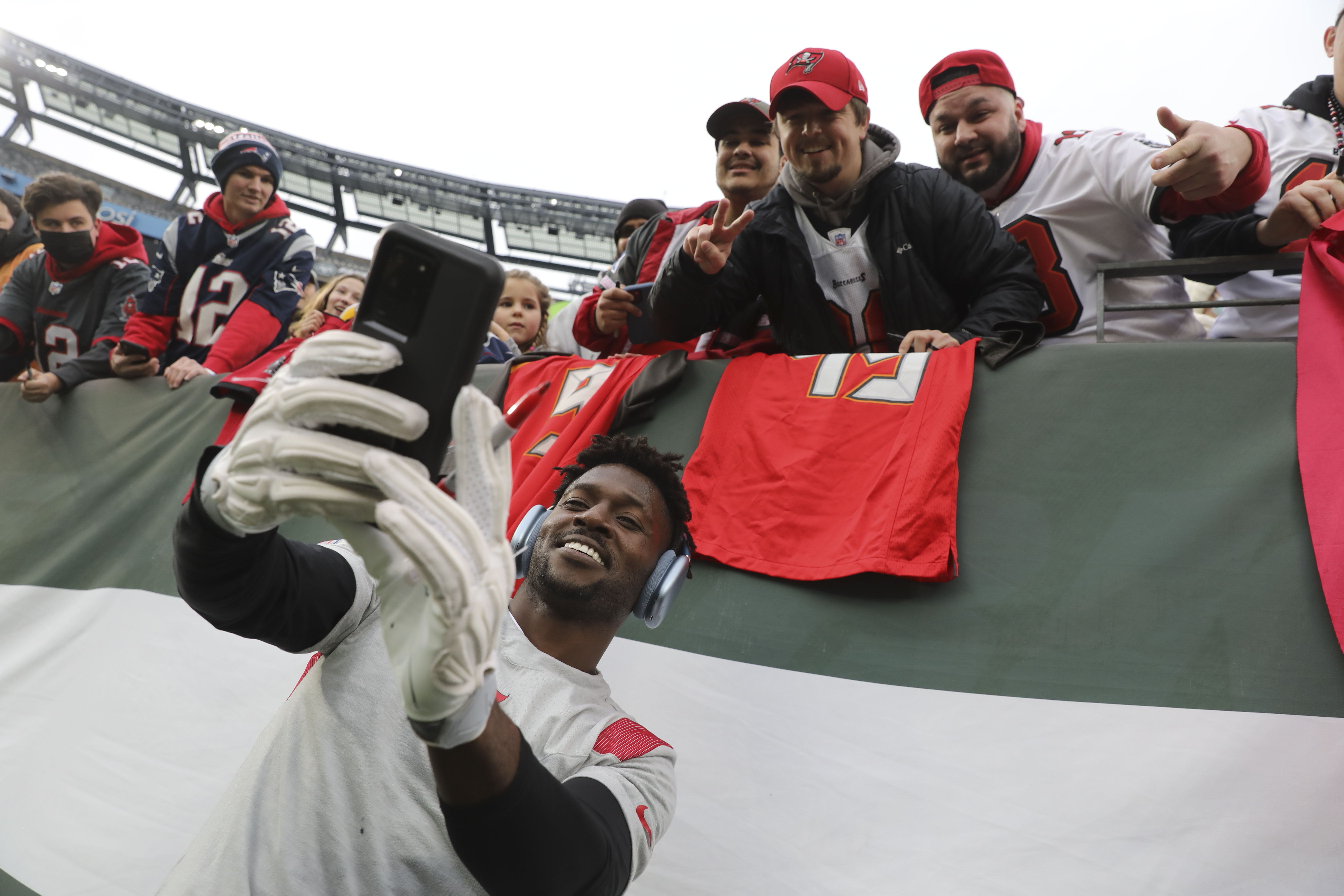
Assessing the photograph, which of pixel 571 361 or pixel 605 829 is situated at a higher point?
pixel 571 361

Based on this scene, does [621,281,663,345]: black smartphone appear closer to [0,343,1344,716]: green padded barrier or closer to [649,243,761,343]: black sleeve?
[649,243,761,343]: black sleeve

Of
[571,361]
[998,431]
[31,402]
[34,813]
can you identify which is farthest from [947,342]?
[31,402]

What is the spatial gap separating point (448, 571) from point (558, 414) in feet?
6.57

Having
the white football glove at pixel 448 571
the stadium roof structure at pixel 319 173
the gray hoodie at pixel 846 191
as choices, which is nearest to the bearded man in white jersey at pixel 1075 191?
the gray hoodie at pixel 846 191

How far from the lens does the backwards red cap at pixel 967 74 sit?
278 centimetres

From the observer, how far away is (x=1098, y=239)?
2.64 meters

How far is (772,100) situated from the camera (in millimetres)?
2592

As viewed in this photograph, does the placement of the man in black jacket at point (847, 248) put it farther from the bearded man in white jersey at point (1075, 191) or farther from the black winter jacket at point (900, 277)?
the bearded man in white jersey at point (1075, 191)

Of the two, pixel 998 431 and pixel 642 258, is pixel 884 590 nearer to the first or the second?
pixel 998 431

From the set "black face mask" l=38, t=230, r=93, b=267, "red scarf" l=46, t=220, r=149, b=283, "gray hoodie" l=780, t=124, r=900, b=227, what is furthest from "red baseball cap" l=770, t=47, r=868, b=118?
"black face mask" l=38, t=230, r=93, b=267

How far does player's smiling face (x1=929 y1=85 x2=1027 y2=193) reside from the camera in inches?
109

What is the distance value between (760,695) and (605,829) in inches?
36.1

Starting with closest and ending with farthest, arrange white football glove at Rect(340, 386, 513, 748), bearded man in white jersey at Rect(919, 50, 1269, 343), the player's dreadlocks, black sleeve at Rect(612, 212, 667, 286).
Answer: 1. white football glove at Rect(340, 386, 513, 748)
2. the player's dreadlocks
3. bearded man in white jersey at Rect(919, 50, 1269, 343)
4. black sleeve at Rect(612, 212, 667, 286)

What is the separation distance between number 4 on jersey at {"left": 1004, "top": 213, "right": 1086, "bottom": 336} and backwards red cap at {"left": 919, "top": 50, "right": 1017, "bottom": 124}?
481 mm
